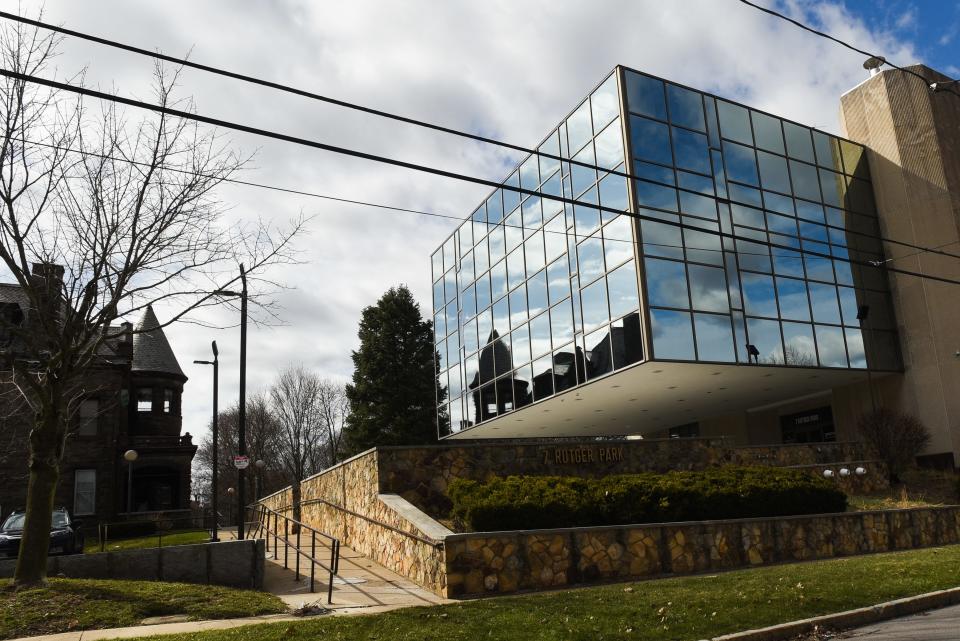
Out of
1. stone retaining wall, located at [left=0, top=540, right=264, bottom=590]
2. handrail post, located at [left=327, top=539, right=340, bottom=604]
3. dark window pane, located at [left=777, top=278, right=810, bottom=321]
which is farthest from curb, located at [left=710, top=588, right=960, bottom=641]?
dark window pane, located at [left=777, top=278, right=810, bottom=321]

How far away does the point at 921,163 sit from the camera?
31484 millimetres

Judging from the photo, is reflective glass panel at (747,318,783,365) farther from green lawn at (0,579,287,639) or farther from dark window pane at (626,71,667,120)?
green lawn at (0,579,287,639)

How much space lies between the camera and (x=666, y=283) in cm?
2545

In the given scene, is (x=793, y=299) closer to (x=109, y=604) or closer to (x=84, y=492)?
(x=109, y=604)

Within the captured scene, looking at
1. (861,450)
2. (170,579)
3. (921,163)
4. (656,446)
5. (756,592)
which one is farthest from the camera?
(921,163)

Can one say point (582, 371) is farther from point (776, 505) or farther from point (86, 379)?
point (86, 379)

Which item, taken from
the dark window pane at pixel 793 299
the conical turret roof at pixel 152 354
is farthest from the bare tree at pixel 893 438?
the conical turret roof at pixel 152 354

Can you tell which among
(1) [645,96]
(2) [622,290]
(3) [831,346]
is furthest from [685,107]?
(3) [831,346]

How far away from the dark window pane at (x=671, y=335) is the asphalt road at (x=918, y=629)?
15011 millimetres

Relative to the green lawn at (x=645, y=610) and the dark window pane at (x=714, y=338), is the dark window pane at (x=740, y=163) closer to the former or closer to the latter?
the dark window pane at (x=714, y=338)

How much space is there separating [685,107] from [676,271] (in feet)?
22.8

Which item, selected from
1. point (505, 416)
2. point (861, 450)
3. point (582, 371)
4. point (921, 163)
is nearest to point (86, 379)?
point (505, 416)

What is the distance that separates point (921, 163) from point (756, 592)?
27.4m

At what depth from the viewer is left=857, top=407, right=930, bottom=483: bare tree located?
25719mm
